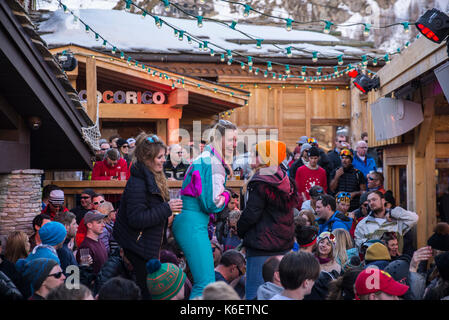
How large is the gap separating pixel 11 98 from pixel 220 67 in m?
8.88

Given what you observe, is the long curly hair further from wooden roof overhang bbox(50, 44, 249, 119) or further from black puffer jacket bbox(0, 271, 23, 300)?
wooden roof overhang bbox(50, 44, 249, 119)

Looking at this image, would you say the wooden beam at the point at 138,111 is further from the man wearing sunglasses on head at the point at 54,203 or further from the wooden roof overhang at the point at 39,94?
the man wearing sunglasses on head at the point at 54,203

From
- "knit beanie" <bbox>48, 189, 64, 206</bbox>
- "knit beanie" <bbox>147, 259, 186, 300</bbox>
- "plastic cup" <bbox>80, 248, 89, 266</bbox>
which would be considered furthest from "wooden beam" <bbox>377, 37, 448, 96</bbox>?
"knit beanie" <bbox>48, 189, 64, 206</bbox>

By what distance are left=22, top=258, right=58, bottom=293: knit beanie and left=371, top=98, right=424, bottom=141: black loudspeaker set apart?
6.10 meters

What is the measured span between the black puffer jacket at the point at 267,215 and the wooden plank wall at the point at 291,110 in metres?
10.8

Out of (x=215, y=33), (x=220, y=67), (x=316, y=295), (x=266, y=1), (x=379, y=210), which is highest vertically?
(x=266, y=1)

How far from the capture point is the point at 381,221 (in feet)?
22.7

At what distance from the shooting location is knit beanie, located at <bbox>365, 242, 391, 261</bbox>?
5117mm

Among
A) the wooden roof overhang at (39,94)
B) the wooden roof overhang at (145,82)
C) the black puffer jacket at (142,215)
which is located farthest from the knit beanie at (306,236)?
the wooden roof overhang at (145,82)

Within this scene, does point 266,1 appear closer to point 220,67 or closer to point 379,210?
point 220,67

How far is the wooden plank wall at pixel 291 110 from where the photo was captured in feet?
50.7

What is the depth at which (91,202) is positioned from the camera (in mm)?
7617
